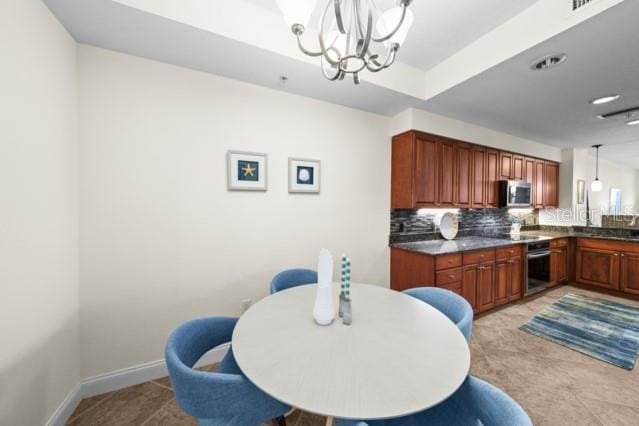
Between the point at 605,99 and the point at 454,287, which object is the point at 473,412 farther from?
the point at 605,99

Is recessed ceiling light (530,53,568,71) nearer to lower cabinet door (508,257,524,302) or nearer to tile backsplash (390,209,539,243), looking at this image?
tile backsplash (390,209,539,243)

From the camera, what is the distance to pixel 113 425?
1537mm

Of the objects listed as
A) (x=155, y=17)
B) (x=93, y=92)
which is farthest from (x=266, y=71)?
(x=93, y=92)

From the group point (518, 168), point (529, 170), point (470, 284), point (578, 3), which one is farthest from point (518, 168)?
point (578, 3)

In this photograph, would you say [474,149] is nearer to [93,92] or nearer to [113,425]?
[93,92]

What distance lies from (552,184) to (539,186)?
0.53 m

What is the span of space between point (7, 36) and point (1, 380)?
1.64m

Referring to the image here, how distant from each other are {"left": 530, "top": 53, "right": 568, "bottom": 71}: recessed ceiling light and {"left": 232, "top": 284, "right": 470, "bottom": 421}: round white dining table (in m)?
2.17

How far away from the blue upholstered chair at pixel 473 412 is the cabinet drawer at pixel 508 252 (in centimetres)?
275

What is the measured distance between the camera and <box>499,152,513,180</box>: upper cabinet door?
12.0 ft

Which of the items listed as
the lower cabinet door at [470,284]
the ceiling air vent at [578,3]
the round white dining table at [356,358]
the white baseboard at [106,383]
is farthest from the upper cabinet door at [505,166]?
the white baseboard at [106,383]

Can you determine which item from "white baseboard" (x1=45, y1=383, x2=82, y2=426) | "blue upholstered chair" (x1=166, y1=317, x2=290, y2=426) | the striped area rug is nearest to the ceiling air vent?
"blue upholstered chair" (x1=166, y1=317, x2=290, y2=426)

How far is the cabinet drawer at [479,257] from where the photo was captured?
2.82m

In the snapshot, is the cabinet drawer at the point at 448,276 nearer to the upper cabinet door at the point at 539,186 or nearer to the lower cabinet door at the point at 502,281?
the lower cabinet door at the point at 502,281
